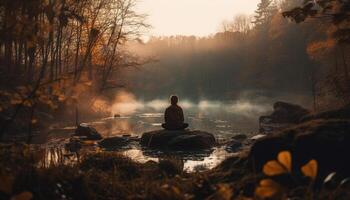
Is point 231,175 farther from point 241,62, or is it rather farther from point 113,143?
point 241,62

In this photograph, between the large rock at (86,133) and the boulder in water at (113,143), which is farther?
the large rock at (86,133)

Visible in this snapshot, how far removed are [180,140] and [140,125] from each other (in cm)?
1231

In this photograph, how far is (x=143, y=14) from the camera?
1309 inches

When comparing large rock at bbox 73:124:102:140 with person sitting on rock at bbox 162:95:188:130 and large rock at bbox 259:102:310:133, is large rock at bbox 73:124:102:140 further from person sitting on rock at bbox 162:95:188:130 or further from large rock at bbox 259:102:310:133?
large rock at bbox 259:102:310:133

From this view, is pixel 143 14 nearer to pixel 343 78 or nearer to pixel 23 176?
pixel 343 78

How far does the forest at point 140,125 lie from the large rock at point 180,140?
49 mm

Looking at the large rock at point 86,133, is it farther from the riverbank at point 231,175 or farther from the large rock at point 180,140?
the riverbank at point 231,175

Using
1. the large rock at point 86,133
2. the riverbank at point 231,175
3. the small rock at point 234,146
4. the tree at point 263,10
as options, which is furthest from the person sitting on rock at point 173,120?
the tree at point 263,10

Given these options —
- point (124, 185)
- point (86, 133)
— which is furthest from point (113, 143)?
point (124, 185)

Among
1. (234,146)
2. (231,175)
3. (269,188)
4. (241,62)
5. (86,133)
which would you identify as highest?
(241,62)

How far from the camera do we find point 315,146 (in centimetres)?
670

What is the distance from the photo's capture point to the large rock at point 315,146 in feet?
21.5

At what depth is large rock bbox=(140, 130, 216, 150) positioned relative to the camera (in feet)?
54.9

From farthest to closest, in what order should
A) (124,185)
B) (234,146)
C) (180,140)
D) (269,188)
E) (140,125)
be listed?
(140,125), (180,140), (234,146), (124,185), (269,188)
